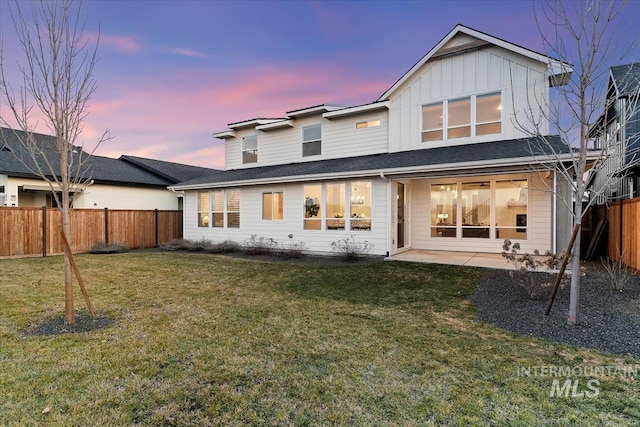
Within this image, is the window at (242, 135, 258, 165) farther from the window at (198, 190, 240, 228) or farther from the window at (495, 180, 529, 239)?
the window at (495, 180, 529, 239)

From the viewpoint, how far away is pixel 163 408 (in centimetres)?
264

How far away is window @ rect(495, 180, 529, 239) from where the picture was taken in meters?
10.1

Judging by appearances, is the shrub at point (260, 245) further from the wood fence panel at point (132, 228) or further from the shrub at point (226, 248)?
the wood fence panel at point (132, 228)

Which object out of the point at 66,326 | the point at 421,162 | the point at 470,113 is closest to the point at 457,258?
the point at 421,162

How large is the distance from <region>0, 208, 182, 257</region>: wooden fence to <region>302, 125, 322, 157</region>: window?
803 centimetres

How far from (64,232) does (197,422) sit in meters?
3.65

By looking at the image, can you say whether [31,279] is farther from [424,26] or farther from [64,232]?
[424,26]

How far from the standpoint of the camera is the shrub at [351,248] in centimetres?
1041

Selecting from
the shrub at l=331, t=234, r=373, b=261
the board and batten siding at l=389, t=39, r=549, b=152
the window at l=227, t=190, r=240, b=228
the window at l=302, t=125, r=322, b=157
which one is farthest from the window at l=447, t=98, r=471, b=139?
the window at l=227, t=190, r=240, b=228

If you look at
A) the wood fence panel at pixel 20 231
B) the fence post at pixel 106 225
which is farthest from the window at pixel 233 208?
the wood fence panel at pixel 20 231

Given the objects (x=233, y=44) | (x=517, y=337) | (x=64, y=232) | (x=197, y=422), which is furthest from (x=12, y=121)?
(x=233, y=44)

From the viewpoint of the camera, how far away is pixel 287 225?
12.6 metres

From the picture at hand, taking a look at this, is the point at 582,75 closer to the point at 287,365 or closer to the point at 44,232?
the point at 287,365

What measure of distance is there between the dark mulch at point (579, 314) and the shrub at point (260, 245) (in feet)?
26.2
